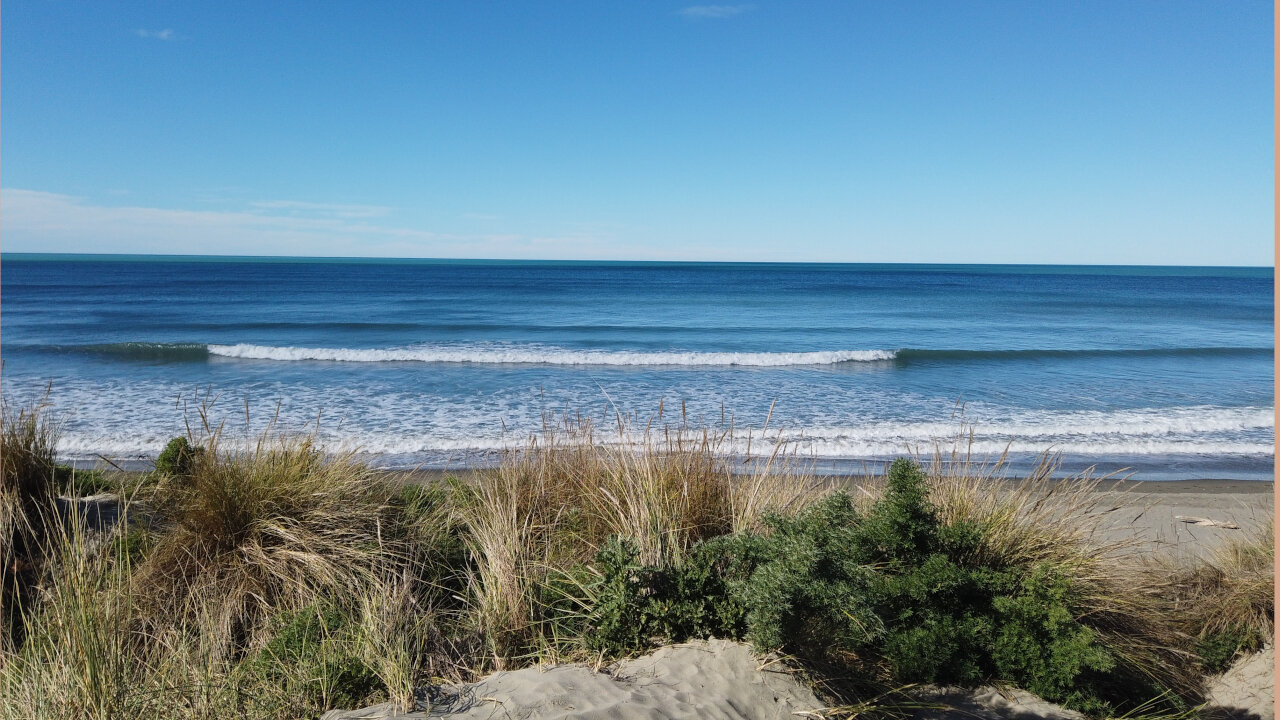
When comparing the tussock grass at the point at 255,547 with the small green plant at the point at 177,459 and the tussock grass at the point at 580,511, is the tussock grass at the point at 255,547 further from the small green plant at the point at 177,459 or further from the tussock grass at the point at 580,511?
the tussock grass at the point at 580,511

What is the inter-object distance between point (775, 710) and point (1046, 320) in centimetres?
3691

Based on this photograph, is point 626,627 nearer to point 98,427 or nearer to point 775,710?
point 775,710

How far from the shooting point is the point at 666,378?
1855 centimetres

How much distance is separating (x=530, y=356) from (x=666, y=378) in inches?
202

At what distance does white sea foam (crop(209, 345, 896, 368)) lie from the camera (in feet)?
69.5

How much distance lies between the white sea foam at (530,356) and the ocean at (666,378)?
0.11 meters

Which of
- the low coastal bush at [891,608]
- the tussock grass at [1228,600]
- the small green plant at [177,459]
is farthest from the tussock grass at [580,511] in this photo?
the tussock grass at [1228,600]

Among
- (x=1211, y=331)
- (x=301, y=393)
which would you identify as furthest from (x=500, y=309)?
(x=1211, y=331)

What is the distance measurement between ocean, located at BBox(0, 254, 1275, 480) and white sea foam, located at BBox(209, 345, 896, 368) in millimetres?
114

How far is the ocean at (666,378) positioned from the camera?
38.8ft

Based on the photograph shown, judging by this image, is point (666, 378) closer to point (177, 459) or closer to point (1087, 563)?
point (177, 459)

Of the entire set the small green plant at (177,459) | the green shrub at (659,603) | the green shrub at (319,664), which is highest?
the small green plant at (177,459)

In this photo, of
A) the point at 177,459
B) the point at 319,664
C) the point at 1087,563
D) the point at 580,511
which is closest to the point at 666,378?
the point at 580,511

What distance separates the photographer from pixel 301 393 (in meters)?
15.7
